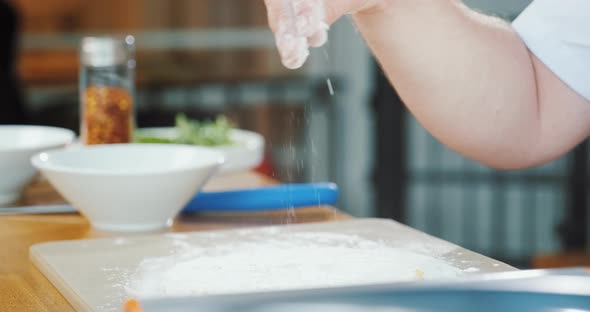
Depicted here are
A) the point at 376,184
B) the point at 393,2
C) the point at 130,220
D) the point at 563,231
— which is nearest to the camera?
the point at 393,2

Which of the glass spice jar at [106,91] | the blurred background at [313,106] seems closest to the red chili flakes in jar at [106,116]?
the glass spice jar at [106,91]

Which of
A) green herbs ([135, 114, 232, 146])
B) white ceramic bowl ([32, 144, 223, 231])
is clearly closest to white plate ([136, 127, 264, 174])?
green herbs ([135, 114, 232, 146])

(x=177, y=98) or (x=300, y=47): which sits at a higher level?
(x=300, y=47)

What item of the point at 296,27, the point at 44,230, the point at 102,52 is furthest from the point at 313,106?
the point at 296,27

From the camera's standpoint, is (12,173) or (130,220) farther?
(12,173)

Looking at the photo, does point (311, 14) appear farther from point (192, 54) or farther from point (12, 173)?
point (192, 54)

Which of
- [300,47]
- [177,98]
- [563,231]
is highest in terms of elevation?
[300,47]

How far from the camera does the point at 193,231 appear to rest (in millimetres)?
1240

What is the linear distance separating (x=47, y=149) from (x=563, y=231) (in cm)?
280

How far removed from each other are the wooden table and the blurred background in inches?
108

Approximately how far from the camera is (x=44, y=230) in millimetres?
1264

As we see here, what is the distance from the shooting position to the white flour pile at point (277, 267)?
922 mm

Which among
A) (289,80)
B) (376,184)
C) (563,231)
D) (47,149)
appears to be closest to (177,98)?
(289,80)

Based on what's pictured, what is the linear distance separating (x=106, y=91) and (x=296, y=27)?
703 millimetres
